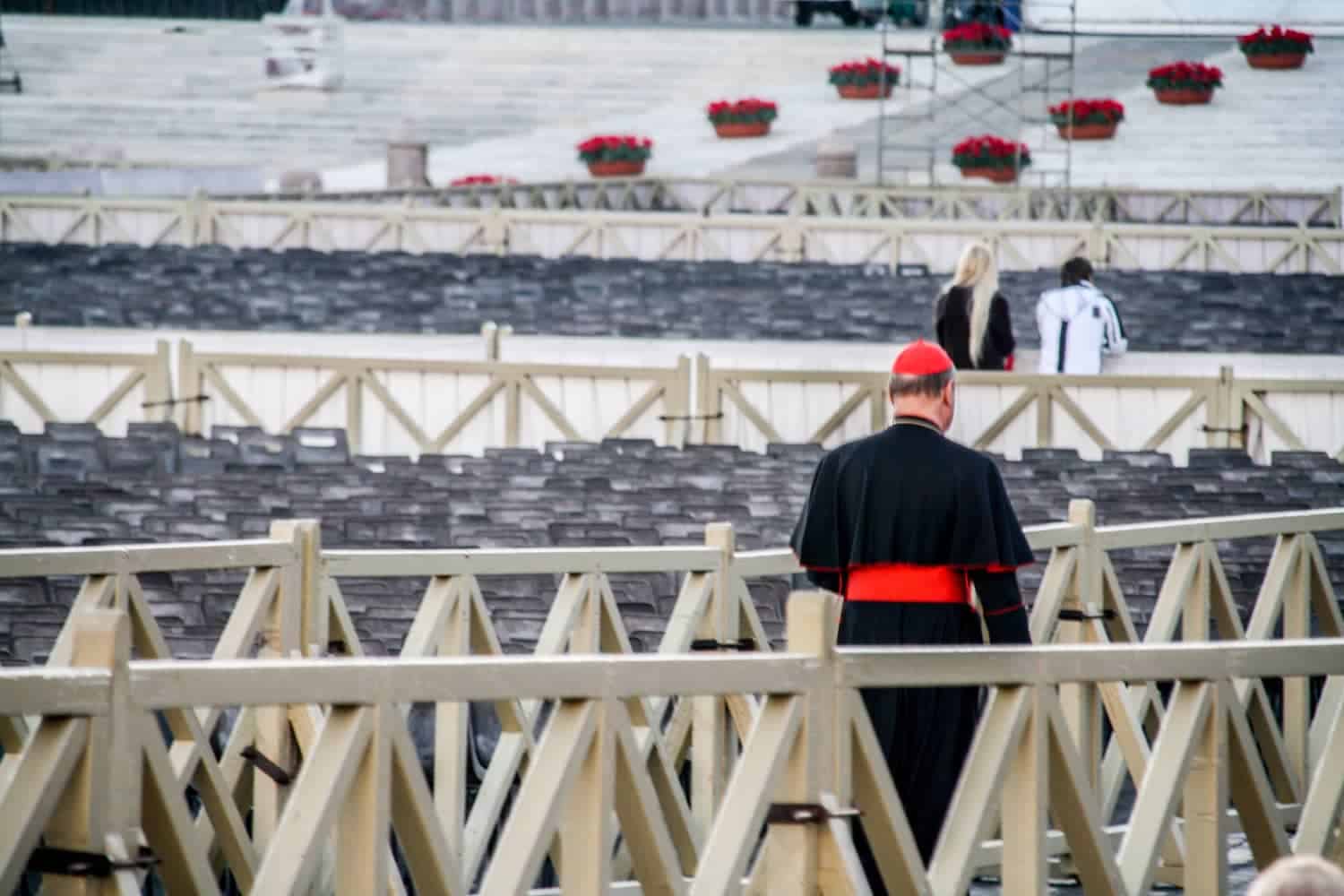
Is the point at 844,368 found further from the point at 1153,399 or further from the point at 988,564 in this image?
the point at 988,564

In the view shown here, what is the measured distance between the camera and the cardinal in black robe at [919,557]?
231 inches

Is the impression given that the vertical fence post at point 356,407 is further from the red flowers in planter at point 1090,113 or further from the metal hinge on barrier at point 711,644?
the red flowers in planter at point 1090,113

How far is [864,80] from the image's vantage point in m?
46.1

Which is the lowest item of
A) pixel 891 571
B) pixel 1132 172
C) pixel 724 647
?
pixel 1132 172

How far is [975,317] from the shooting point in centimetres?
1426

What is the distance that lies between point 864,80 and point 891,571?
40.8m

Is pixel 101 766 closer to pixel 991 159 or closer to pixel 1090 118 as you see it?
pixel 991 159

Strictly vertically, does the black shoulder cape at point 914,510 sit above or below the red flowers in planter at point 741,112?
above

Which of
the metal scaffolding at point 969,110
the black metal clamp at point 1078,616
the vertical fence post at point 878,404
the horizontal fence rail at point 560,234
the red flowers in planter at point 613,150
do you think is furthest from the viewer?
the metal scaffolding at point 969,110

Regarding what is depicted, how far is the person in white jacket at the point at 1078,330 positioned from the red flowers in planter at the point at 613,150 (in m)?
23.2

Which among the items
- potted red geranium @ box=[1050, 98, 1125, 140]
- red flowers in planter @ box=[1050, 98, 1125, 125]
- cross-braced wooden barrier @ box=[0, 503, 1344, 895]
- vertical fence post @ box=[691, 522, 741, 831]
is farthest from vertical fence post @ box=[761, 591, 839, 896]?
red flowers in planter @ box=[1050, 98, 1125, 125]

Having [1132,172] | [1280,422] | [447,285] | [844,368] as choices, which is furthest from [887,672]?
[1132,172]

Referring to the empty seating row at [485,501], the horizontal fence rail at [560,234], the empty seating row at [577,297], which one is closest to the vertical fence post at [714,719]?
the empty seating row at [485,501]

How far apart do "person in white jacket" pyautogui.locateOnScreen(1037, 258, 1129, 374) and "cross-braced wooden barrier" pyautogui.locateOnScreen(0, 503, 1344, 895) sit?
765cm
